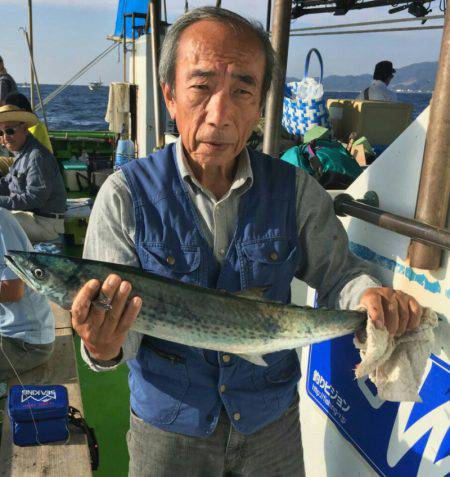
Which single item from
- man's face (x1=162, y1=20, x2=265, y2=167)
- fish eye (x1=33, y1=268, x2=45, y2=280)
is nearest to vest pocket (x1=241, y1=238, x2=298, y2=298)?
man's face (x1=162, y1=20, x2=265, y2=167)

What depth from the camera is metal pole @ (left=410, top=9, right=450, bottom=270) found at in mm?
1614

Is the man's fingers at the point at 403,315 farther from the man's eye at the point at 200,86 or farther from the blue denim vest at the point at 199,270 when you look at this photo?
the man's eye at the point at 200,86

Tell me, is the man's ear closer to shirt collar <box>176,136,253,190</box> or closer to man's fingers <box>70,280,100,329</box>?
shirt collar <box>176,136,253,190</box>

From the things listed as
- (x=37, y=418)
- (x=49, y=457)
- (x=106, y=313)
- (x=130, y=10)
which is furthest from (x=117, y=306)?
(x=130, y=10)

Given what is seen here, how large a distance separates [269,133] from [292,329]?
4.98 ft

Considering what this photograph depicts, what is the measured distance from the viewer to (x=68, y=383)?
11.6 ft

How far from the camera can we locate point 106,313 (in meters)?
1.48

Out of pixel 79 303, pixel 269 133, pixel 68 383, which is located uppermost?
pixel 269 133

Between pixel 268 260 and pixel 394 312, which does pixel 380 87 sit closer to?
pixel 268 260

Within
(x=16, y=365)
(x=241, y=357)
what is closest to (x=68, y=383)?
(x=16, y=365)

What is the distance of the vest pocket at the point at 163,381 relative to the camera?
1.81 meters

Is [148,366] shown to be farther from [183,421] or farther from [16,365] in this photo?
[16,365]

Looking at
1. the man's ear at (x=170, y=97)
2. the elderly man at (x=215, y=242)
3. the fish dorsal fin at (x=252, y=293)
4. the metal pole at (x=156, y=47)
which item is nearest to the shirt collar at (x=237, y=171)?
the elderly man at (x=215, y=242)

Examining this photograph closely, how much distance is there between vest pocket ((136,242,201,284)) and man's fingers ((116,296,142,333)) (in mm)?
279
